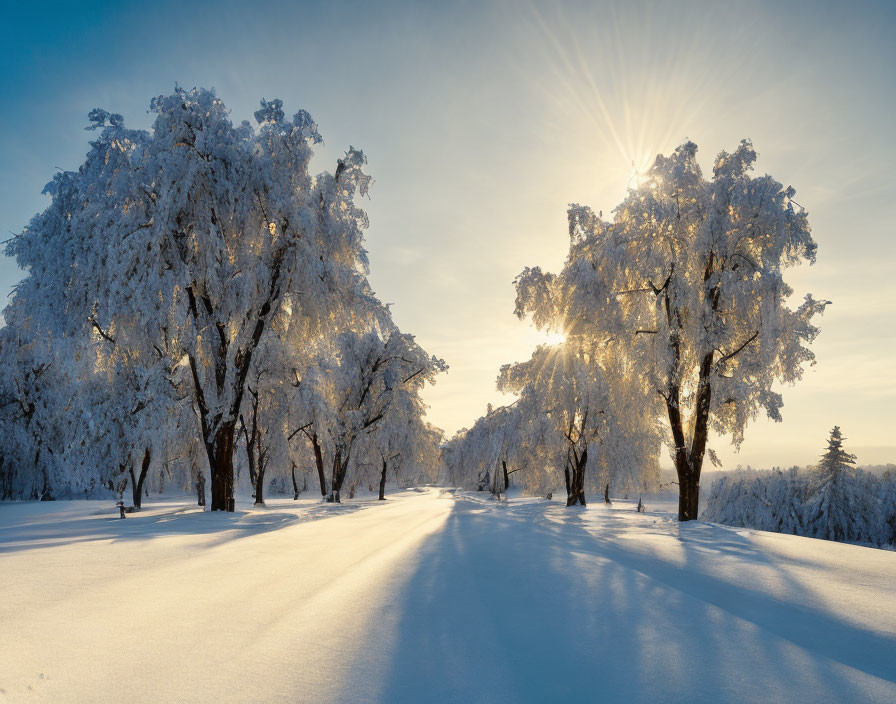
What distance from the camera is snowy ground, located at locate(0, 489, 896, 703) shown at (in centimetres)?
183

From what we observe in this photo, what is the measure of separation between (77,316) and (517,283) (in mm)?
11232

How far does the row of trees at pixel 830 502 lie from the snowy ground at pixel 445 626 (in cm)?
1752

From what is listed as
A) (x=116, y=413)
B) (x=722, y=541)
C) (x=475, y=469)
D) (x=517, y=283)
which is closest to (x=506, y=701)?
(x=722, y=541)

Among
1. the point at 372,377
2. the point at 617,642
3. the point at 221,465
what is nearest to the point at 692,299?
the point at 617,642

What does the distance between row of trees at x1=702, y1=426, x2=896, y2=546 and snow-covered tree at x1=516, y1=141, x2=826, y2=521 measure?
9904 mm

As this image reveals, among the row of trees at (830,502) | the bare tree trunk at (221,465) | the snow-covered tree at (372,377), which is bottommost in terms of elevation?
the row of trees at (830,502)

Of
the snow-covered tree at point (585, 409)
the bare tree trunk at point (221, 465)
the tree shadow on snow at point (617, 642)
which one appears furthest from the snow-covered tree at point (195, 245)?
the tree shadow on snow at point (617, 642)

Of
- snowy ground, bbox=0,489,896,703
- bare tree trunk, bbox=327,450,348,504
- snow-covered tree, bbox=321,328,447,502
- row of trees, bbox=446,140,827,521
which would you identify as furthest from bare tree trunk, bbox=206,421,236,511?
snow-covered tree, bbox=321,328,447,502

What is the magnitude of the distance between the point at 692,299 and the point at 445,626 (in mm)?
10654

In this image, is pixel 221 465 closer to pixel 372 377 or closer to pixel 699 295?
pixel 699 295

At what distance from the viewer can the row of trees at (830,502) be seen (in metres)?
17.4

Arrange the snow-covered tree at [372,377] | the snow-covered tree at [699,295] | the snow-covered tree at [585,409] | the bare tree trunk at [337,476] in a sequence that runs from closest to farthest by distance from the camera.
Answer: the snow-covered tree at [699,295], the snow-covered tree at [585,409], the bare tree trunk at [337,476], the snow-covered tree at [372,377]

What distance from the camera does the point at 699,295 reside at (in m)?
11.1

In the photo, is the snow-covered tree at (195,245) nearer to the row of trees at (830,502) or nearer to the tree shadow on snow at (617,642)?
the tree shadow on snow at (617,642)
